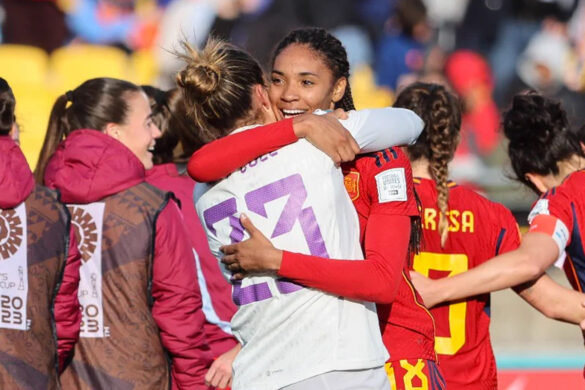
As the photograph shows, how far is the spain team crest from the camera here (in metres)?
2.68

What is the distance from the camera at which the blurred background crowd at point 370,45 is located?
32.0 feet

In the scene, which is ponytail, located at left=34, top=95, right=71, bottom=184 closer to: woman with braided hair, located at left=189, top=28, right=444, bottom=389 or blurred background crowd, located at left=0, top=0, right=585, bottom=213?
woman with braided hair, located at left=189, top=28, right=444, bottom=389

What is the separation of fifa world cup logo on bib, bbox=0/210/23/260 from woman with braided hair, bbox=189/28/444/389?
92 centimetres

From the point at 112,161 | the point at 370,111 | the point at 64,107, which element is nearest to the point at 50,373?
the point at 112,161

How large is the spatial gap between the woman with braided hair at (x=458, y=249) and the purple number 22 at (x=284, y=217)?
3.10 feet

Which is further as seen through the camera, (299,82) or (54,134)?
(54,134)

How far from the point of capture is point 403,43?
10.1 metres

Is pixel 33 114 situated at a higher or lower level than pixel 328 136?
lower

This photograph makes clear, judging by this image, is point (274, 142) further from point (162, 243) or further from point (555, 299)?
point (555, 299)

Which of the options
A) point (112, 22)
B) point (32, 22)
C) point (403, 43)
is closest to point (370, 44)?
point (403, 43)

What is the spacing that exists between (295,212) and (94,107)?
1.70m

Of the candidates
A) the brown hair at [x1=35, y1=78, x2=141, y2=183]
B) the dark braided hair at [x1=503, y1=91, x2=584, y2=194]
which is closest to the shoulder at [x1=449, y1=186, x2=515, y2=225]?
the dark braided hair at [x1=503, y1=91, x2=584, y2=194]

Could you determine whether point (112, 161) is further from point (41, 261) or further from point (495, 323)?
point (495, 323)

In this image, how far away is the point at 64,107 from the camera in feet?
13.2
